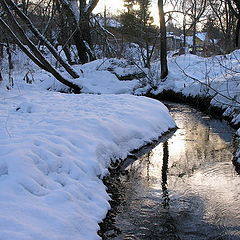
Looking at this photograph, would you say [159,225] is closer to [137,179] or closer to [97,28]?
[137,179]

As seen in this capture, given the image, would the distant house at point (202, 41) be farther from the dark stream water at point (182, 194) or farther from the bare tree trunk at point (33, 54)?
the dark stream water at point (182, 194)

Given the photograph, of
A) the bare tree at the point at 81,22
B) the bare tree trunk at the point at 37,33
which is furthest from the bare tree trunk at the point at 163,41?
the bare tree trunk at the point at 37,33

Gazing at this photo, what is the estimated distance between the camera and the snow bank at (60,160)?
3.47 metres

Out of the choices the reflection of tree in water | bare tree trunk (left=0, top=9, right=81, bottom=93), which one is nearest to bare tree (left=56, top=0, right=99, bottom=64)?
bare tree trunk (left=0, top=9, right=81, bottom=93)

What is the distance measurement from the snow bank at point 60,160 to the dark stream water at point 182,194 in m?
0.40

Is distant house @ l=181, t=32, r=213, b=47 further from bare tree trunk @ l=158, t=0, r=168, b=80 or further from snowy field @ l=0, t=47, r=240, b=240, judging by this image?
snowy field @ l=0, t=47, r=240, b=240

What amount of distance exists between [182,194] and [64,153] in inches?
67.6

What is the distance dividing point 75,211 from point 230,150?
4.33 m

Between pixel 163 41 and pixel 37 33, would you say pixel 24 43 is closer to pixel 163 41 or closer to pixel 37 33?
pixel 37 33

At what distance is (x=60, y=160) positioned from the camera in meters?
4.77

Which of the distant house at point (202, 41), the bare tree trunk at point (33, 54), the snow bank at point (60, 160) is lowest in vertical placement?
the snow bank at point (60, 160)

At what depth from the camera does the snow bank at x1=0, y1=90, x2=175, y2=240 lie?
11.4 ft

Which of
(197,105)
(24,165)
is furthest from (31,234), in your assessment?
(197,105)

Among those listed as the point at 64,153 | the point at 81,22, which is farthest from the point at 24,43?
the point at 64,153
